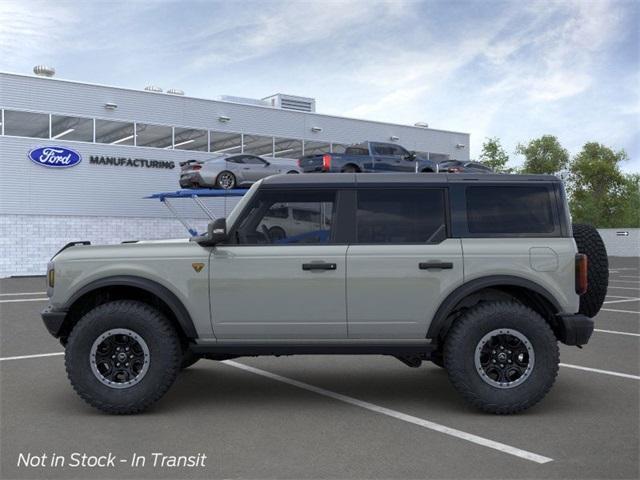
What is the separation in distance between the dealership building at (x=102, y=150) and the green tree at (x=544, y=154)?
161ft

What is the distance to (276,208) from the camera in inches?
235

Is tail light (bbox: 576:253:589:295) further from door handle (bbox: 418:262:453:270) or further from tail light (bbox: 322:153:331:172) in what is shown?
tail light (bbox: 322:153:331:172)

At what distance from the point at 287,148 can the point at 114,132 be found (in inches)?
358

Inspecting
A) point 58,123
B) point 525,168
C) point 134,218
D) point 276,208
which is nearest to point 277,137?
point 134,218

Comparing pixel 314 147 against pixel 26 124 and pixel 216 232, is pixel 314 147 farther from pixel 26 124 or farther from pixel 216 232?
pixel 216 232

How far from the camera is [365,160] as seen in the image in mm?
22172

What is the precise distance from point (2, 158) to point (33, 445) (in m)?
25.9

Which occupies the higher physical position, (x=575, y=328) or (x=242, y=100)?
(x=242, y=100)

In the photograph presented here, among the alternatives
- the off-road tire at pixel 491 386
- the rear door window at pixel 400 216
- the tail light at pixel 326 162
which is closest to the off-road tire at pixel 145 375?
the rear door window at pixel 400 216

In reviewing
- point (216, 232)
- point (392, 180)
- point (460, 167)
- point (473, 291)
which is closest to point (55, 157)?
point (460, 167)

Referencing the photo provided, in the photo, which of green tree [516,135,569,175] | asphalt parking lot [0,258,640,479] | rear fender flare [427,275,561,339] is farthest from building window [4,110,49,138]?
green tree [516,135,569,175]

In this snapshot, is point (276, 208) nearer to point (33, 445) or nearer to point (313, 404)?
point (313, 404)

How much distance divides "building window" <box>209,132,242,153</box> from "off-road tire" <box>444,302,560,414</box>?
28881 mm

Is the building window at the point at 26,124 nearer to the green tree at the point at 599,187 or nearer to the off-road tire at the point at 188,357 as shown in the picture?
the off-road tire at the point at 188,357
